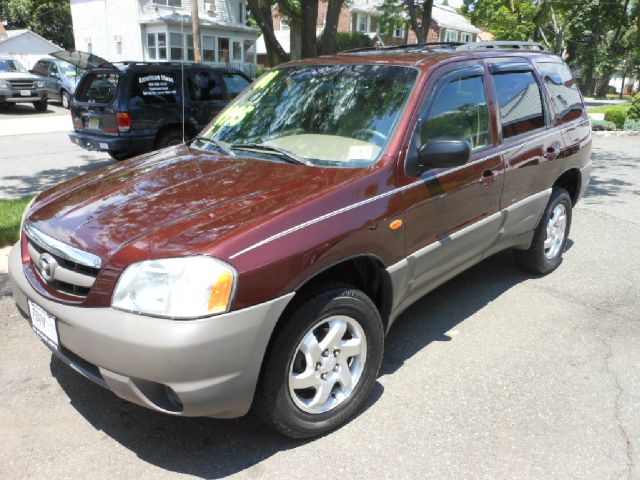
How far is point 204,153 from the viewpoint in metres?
3.78

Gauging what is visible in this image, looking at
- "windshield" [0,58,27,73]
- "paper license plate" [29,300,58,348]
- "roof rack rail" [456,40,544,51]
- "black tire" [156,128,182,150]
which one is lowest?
"paper license plate" [29,300,58,348]

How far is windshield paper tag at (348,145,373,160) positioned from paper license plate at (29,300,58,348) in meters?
1.77

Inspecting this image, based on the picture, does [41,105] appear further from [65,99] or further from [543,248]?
[543,248]

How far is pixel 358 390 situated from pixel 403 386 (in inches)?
18.2

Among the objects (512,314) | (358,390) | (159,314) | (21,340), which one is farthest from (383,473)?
(21,340)

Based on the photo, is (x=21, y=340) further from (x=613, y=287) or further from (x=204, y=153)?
(x=613, y=287)

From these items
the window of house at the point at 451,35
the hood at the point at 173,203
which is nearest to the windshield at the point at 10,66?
the hood at the point at 173,203

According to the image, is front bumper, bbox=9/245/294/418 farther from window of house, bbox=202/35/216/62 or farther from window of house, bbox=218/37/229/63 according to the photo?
window of house, bbox=218/37/229/63

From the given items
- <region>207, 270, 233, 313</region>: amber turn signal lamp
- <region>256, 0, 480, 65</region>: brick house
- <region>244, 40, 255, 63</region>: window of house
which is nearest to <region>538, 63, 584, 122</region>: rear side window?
<region>207, 270, 233, 313</region>: amber turn signal lamp

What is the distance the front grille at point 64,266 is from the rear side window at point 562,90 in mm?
3914

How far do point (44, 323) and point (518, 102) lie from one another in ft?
11.7

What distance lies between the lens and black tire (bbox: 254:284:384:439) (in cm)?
261

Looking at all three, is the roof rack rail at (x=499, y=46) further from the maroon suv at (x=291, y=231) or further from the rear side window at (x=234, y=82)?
the rear side window at (x=234, y=82)

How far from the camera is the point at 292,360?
2.69 meters
